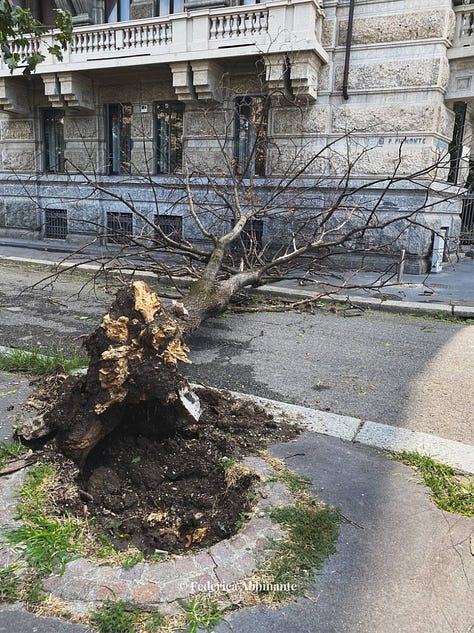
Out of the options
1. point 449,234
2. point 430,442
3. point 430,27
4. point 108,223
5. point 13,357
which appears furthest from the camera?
point 108,223

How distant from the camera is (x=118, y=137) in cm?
1488

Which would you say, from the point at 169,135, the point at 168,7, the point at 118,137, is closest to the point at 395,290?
the point at 169,135

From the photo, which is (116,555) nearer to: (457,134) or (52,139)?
(457,134)

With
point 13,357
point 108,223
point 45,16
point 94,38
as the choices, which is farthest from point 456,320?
point 45,16

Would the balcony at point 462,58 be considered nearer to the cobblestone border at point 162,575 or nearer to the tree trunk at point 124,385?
the tree trunk at point 124,385

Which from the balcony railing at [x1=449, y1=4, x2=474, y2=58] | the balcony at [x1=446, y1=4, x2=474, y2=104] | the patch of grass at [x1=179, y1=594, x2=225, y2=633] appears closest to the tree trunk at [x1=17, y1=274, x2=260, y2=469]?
the patch of grass at [x1=179, y1=594, x2=225, y2=633]

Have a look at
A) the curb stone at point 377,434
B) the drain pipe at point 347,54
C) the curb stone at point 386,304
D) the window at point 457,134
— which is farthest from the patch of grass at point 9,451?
the window at point 457,134

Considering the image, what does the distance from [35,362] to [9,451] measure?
170cm

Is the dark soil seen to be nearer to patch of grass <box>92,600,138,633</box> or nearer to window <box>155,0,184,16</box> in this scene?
patch of grass <box>92,600,138,633</box>

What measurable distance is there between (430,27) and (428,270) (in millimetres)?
5145

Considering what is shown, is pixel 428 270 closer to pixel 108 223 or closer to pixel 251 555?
pixel 108 223

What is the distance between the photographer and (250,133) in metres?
13.1

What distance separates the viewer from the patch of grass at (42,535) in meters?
2.19

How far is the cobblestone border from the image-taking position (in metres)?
2.02
